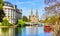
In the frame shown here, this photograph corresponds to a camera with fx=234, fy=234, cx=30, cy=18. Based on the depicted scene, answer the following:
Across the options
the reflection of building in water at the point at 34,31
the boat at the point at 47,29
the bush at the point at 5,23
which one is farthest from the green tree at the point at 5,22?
the boat at the point at 47,29

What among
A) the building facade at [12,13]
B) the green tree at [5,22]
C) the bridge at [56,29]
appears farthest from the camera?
the building facade at [12,13]

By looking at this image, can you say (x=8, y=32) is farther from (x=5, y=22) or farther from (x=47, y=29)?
(x=47, y=29)

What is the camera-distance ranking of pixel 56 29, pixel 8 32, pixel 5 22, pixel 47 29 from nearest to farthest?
1. pixel 56 29
2. pixel 5 22
3. pixel 47 29
4. pixel 8 32

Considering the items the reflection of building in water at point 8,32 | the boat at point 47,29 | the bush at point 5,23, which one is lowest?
the reflection of building in water at point 8,32

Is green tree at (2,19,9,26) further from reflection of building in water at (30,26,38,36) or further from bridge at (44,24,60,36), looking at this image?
bridge at (44,24,60,36)

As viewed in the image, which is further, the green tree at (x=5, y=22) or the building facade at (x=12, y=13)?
the building facade at (x=12, y=13)

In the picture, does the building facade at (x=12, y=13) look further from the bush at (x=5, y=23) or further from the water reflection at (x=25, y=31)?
the water reflection at (x=25, y=31)

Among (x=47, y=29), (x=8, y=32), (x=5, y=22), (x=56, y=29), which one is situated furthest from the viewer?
(x=8, y=32)

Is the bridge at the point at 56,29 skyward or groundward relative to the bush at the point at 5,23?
groundward

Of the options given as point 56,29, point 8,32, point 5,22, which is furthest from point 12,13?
point 56,29

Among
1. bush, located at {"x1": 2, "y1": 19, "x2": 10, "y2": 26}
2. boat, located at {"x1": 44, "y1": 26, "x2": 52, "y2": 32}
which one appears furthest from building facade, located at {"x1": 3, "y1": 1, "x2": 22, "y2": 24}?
boat, located at {"x1": 44, "y1": 26, "x2": 52, "y2": 32}

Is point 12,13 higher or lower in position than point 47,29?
higher

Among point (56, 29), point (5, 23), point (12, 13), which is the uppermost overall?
point (12, 13)

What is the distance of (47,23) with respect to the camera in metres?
5.48
